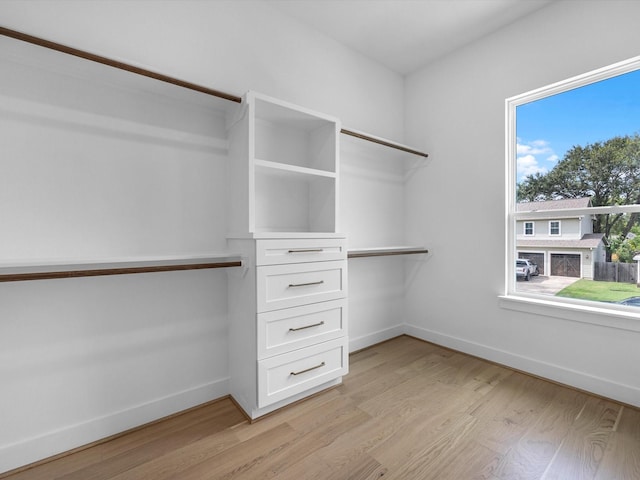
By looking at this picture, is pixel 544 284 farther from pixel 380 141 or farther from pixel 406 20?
pixel 406 20

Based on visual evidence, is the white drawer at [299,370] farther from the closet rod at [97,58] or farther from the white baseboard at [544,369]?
the closet rod at [97,58]

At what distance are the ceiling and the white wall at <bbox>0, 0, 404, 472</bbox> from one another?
334 mm

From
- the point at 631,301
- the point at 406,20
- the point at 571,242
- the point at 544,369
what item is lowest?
the point at 544,369

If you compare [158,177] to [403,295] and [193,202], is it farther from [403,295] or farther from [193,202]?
[403,295]

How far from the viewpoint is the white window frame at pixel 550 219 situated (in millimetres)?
1821

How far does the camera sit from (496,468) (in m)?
1.29

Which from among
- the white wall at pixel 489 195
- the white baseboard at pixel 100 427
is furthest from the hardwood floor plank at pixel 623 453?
the white baseboard at pixel 100 427

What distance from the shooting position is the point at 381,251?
2346mm

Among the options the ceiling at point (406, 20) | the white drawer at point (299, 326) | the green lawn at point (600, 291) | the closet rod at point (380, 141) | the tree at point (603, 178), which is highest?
the ceiling at point (406, 20)

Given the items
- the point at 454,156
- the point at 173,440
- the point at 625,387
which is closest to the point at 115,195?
the point at 173,440

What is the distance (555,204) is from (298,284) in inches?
76.1

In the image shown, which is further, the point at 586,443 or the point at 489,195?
the point at 489,195

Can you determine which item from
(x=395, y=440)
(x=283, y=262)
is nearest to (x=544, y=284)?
(x=395, y=440)

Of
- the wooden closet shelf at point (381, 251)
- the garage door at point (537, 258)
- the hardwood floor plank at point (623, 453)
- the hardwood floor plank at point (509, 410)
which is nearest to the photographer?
the hardwood floor plank at point (623, 453)
